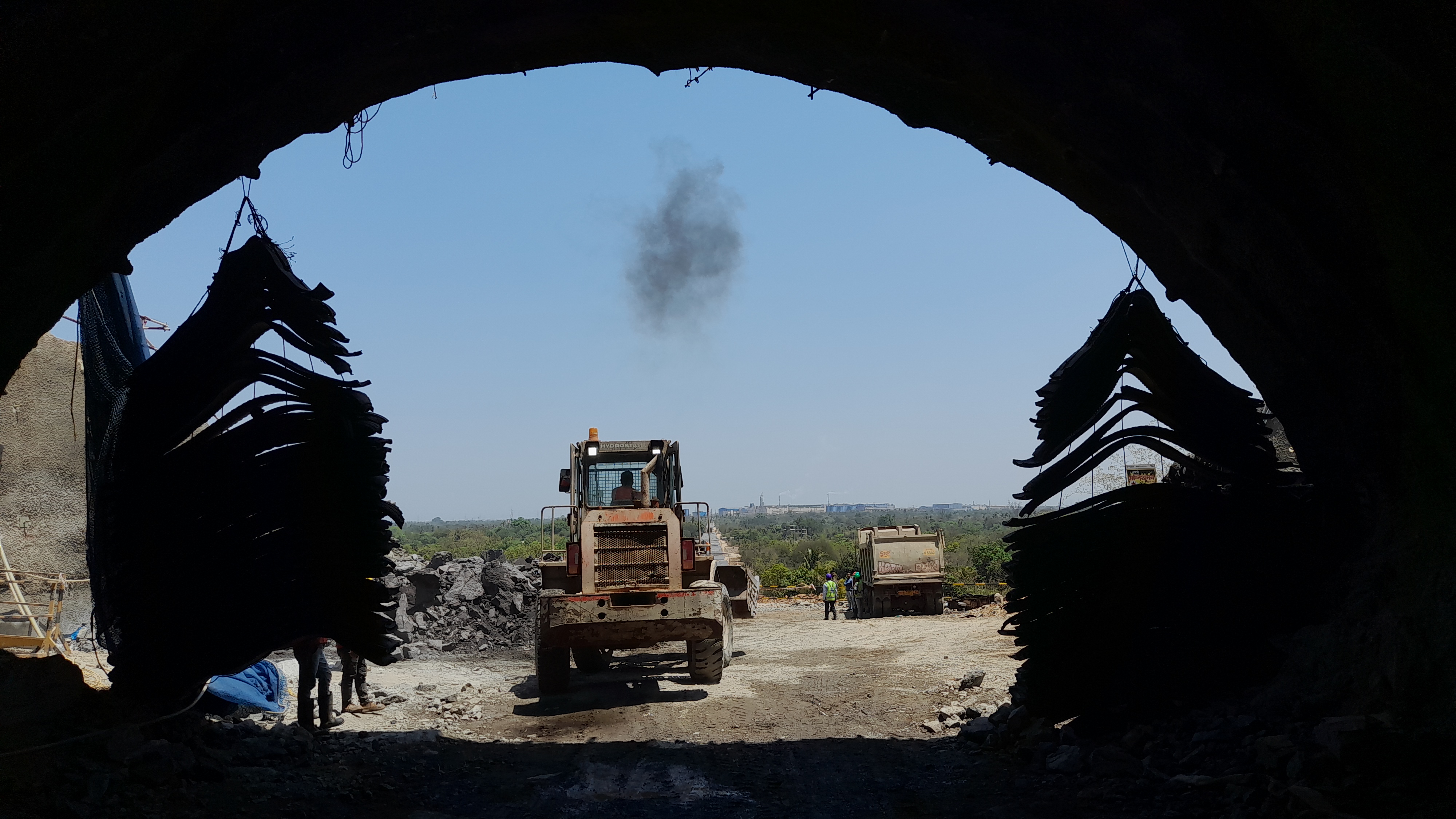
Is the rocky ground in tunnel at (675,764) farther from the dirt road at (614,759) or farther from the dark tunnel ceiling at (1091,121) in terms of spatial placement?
the dark tunnel ceiling at (1091,121)

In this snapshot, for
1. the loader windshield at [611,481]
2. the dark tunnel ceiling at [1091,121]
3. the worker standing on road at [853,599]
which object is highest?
the dark tunnel ceiling at [1091,121]

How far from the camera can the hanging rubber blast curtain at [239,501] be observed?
7383mm

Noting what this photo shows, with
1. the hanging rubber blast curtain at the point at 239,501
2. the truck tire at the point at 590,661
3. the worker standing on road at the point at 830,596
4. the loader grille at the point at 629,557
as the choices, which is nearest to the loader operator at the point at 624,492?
the loader grille at the point at 629,557

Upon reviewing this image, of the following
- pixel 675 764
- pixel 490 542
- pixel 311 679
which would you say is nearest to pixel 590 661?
pixel 311 679

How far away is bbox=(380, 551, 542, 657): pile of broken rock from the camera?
18641 mm

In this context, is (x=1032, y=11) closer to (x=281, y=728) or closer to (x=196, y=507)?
(x=196, y=507)

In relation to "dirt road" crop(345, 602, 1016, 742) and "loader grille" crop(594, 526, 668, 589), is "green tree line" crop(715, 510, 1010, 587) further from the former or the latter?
"loader grille" crop(594, 526, 668, 589)

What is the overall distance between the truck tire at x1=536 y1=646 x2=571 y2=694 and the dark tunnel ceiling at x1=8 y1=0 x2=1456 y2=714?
24.1ft

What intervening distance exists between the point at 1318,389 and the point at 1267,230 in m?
1.43

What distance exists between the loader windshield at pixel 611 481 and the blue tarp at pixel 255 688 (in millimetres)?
Result: 4730

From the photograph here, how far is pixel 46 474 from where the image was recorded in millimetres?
16328

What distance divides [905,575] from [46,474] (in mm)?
20235

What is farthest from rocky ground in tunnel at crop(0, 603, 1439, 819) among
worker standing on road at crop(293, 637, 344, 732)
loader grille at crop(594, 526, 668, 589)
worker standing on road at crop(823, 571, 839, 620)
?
worker standing on road at crop(823, 571, 839, 620)

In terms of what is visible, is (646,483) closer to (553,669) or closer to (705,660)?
(705,660)
